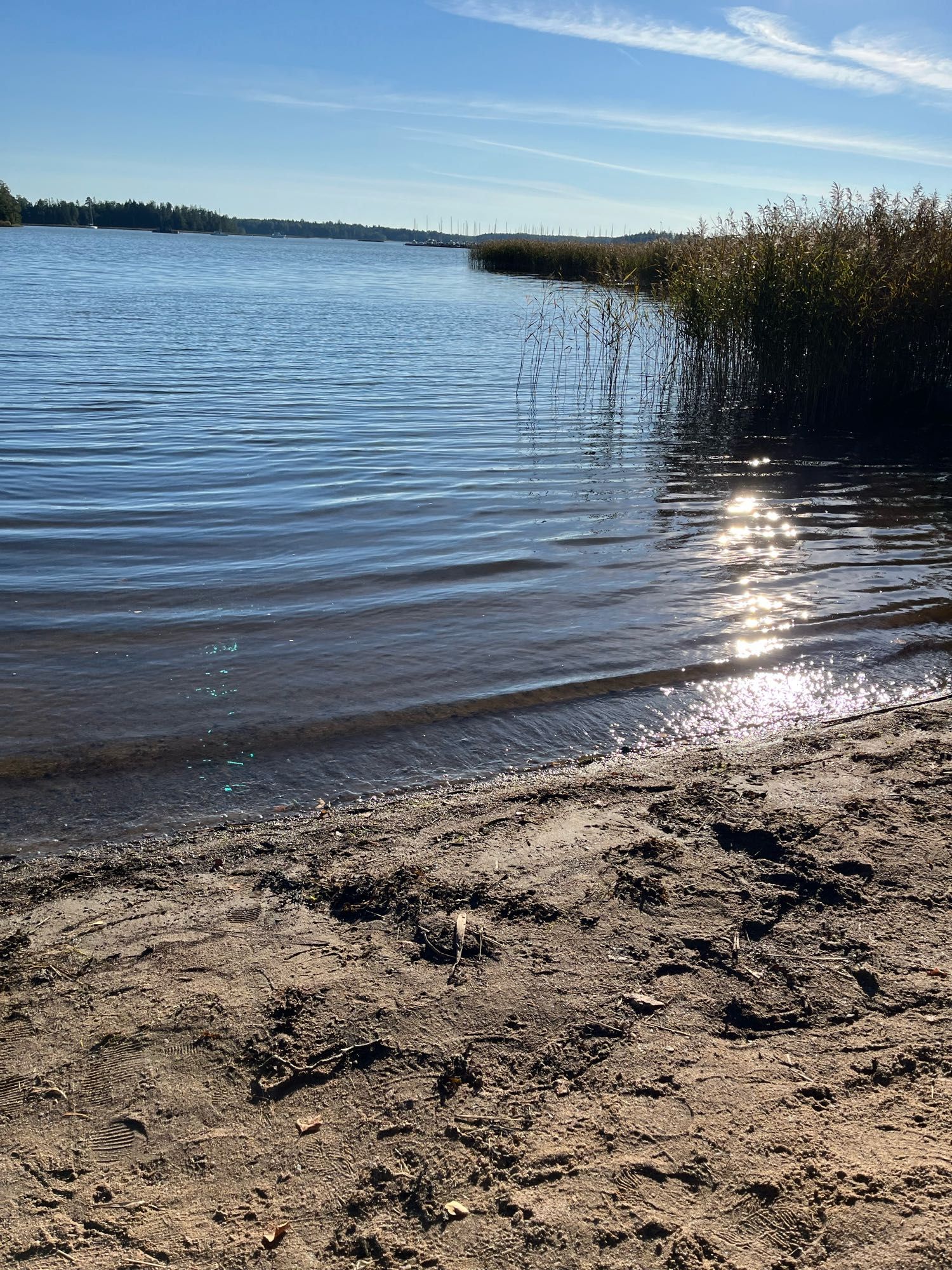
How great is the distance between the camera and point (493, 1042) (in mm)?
2613

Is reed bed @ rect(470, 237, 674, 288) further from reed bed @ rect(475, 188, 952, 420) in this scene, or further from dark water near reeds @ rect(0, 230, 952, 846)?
dark water near reeds @ rect(0, 230, 952, 846)

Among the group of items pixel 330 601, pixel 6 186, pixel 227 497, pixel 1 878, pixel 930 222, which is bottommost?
pixel 1 878

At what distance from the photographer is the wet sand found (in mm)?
2066

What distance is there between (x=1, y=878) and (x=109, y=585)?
12.3ft

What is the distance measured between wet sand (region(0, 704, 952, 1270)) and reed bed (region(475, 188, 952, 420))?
35.4 ft

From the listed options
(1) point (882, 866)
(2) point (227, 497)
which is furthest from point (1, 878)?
(2) point (227, 497)

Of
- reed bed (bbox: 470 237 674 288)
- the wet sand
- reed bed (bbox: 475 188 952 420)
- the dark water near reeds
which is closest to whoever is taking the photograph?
the wet sand

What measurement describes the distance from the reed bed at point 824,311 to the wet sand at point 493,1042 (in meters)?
10.8

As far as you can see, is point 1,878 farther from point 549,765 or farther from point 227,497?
point 227,497

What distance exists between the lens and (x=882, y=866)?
3.50 meters

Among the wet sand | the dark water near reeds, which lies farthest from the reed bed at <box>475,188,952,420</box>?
the wet sand

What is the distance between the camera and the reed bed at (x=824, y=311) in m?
12.8

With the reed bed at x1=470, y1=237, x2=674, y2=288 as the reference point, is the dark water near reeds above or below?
below

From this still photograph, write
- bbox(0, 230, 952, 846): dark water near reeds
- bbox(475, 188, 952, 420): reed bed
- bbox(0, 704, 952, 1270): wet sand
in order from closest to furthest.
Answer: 1. bbox(0, 704, 952, 1270): wet sand
2. bbox(0, 230, 952, 846): dark water near reeds
3. bbox(475, 188, 952, 420): reed bed
